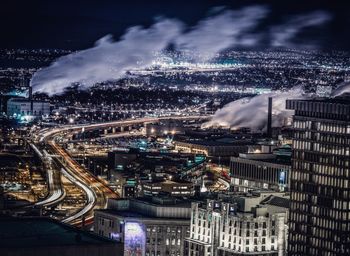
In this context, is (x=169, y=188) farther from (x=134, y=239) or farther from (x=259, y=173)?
(x=134, y=239)

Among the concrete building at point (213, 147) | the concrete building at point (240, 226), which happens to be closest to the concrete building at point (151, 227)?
the concrete building at point (240, 226)

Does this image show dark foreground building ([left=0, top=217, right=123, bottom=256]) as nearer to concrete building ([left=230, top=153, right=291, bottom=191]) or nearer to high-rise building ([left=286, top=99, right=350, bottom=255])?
high-rise building ([left=286, top=99, right=350, bottom=255])

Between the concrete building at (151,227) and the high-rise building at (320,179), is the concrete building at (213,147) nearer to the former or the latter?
the concrete building at (151,227)

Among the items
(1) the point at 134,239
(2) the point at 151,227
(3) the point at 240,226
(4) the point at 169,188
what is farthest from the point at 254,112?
(3) the point at 240,226

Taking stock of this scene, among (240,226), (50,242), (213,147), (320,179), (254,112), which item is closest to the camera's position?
(50,242)

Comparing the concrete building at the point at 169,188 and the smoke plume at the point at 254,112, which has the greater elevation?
the smoke plume at the point at 254,112

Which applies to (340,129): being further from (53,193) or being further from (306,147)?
(53,193)
